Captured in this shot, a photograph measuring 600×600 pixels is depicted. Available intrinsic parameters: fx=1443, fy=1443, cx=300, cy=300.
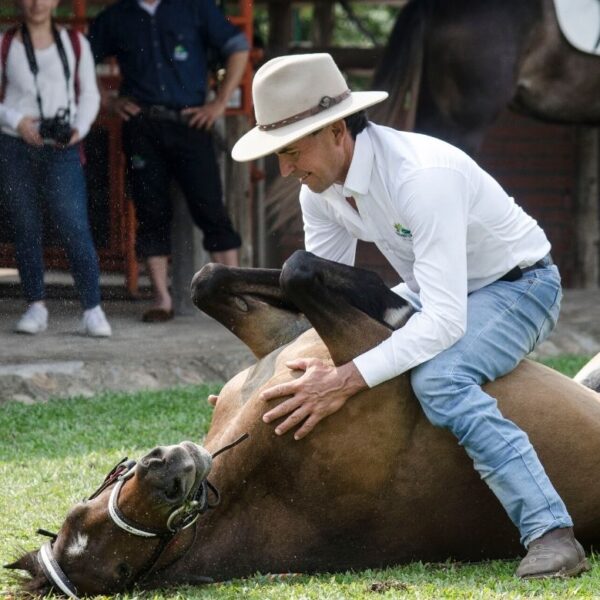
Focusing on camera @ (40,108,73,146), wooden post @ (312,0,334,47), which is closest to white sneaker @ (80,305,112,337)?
camera @ (40,108,73,146)

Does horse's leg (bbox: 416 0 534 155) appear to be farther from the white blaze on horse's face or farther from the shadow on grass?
the white blaze on horse's face

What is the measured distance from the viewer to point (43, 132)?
7.27m

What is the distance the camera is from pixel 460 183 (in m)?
3.63

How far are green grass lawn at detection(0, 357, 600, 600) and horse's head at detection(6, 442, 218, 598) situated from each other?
0.29 feet

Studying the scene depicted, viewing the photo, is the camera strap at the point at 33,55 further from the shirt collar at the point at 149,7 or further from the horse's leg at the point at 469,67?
the horse's leg at the point at 469,67

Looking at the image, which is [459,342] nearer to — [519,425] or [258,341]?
[519,425]

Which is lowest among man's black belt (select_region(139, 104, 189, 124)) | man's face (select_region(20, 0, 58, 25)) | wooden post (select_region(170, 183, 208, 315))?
wooden post (select_region(170, 183, 208, 315))

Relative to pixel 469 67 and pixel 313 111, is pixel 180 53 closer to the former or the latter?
pixel 469 67

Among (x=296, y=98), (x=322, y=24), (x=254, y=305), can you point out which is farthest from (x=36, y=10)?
(x=322, y=24)

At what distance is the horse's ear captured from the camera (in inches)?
133

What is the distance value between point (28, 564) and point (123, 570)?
0.23 meters

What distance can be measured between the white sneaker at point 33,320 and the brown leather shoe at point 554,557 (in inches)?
175

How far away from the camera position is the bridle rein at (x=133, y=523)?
3.27m

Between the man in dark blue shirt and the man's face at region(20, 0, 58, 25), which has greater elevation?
the man's face at region(20, 0, 58, 25)
